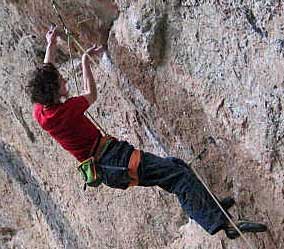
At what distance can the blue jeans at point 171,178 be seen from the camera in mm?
3631

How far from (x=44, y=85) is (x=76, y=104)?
0.22 meters

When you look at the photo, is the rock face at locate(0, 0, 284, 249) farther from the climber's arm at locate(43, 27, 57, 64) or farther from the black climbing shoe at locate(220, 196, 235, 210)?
the climber's arm at locate(43, 27, 57, 64)

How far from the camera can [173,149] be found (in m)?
4.13

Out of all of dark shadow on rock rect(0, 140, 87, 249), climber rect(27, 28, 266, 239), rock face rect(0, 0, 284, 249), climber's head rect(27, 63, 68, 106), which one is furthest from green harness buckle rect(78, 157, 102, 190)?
dark shadow on rock rect(0, 140, 87, 249)

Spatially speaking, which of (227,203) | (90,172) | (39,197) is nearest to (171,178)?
(227,203)

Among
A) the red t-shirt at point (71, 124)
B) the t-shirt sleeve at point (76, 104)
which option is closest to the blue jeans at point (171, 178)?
the red t-shirt at point (71, 124)

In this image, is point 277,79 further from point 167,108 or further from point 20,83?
point 20,83

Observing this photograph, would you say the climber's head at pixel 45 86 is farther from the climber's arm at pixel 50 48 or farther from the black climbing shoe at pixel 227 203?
the black climbing shoe at pixel 227 203

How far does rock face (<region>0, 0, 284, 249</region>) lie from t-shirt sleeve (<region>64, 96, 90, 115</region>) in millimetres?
494

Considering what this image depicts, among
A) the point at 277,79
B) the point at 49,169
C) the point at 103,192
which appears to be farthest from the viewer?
the point at 49,169

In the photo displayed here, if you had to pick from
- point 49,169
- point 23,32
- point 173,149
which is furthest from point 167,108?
point 49,169

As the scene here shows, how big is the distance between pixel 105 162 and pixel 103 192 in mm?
1356

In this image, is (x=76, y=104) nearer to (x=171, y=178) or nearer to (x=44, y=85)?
(x=44, y=85)

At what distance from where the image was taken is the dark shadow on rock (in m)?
5.76
